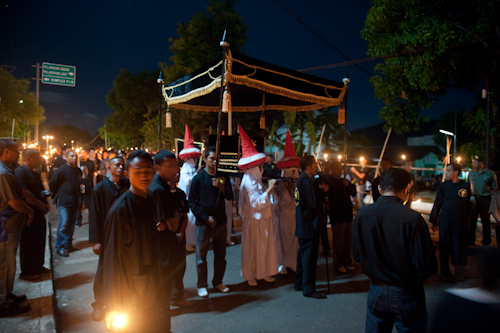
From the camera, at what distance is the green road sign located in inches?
693

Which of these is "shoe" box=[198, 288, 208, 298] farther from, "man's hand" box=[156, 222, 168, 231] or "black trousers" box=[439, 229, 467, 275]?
"black trousers" box=[439, 229, 467, 275]

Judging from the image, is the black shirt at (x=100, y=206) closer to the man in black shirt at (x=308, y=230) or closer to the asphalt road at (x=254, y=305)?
the asphalt road at (x=254, y=305)

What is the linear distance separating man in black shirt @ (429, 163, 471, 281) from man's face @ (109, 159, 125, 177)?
5337 mm

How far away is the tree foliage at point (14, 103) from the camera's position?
12.7 metres

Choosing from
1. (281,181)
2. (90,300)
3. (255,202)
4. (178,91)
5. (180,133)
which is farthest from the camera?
(180,133)

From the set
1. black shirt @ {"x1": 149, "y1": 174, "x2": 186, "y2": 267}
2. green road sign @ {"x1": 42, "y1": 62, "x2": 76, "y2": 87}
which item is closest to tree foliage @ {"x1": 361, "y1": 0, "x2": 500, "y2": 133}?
black shirt @ {"x1": 149, "y1": 174, "x2": 186, "y2": 267}

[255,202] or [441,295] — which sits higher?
[255,202]

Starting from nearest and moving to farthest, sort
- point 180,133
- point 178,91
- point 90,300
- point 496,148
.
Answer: point 90,300
point 178,91
point 496,148
point 180,133

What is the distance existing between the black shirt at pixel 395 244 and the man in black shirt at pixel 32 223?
4.79m

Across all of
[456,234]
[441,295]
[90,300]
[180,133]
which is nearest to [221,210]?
[90,300]

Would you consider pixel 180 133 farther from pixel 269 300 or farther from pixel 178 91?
pixel 269 300

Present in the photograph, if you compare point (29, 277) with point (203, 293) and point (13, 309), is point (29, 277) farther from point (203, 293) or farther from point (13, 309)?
point (203, 293)

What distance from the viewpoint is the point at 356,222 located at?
2664 mm

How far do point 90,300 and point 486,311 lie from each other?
527cm
